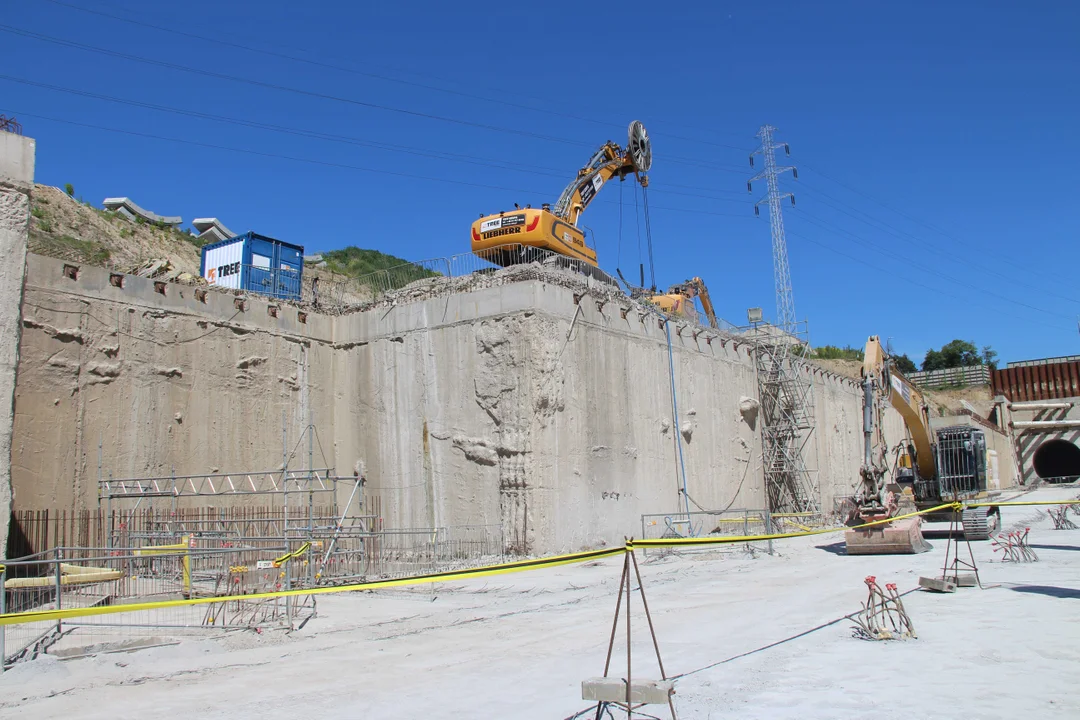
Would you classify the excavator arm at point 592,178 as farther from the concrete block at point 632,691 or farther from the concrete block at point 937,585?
the concrete block at point 632,691

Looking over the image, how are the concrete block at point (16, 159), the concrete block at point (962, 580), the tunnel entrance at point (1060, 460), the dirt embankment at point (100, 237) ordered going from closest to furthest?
the concrete block at point (962, 580)
the concrete block at point (16, 159)
the dirt embankment at point (100, 237)
the tunnel entrance at point (1060, 460)

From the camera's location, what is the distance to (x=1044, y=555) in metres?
18.3

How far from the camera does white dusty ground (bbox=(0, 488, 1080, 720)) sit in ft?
24.5

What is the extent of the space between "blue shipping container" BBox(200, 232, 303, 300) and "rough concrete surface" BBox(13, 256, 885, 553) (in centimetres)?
559

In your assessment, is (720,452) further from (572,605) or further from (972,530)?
(572,605)

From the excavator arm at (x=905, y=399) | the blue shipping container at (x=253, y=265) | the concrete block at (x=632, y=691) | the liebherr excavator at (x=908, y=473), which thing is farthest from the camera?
the blue shipping container at (x=253, y=265)

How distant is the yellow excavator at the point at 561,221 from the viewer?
24.3 metres

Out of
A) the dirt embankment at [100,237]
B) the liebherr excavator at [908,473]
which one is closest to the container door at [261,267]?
the dirt embankment at [100,237]

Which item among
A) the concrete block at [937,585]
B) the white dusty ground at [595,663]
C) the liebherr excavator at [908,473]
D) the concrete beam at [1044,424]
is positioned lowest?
the white dusty ground at [595,663]

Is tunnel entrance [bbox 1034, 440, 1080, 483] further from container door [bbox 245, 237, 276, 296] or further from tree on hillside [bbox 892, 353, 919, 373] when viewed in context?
container door [bbox 245, 237, 276, 296]

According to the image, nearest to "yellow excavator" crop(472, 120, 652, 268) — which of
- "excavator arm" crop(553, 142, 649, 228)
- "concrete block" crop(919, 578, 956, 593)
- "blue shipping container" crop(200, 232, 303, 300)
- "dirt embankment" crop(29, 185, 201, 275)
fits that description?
"excavator arm" crop(553, 142, 649, 228)

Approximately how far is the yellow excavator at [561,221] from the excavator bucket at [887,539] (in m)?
11.8

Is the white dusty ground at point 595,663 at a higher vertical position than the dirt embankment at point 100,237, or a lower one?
lower

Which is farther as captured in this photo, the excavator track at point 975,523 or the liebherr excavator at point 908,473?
the excavator track at point 975,523
